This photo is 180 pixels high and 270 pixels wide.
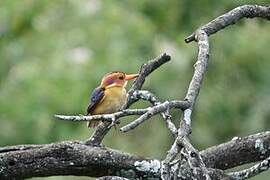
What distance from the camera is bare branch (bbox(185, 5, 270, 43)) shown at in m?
2.57

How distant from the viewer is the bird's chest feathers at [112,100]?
3.32 metres

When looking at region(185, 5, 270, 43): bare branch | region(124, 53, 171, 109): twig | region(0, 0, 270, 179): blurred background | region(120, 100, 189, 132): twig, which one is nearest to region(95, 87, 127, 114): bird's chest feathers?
region(124, 53, 171, 109): twig

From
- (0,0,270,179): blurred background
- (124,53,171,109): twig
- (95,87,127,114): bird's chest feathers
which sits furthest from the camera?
(0,0,270,179): blurred background

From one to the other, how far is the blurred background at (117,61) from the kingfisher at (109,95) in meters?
1.81

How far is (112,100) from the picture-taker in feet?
11.0

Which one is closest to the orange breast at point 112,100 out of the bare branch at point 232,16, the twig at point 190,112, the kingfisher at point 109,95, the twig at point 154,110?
the kingfisher at point 109,95

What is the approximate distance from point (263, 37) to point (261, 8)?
11.8 feet

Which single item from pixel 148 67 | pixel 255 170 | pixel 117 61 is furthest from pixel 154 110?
pixel 117 61

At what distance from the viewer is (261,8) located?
2.72 meters

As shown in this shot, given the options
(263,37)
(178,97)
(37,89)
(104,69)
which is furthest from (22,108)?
(263,37)

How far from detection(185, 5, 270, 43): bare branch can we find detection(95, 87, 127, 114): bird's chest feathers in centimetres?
73

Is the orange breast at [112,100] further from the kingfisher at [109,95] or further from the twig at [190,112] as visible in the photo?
the twig at [190,112]

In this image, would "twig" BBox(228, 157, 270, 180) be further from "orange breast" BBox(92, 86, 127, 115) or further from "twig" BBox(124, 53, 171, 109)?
"orange breast" BBox(92, 86, 127, 115)

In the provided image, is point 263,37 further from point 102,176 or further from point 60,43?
point 102,176
